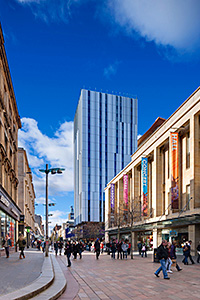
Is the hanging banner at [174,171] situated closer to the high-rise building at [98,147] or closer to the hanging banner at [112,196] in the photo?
the hanging banner at [112,196]

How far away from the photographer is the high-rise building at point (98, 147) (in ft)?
329

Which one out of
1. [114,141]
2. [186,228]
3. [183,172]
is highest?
[114,141]

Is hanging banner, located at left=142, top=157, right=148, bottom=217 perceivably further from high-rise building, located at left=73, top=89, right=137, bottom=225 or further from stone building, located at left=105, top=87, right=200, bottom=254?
high-rise building, located at left=73, top=89, right=137, bottom=225

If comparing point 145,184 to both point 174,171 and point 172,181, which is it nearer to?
point 172,181

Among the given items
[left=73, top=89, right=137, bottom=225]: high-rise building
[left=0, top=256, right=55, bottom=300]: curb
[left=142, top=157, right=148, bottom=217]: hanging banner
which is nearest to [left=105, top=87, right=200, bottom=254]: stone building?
[left=142, top=157, right=148, bottom=217]: hanging banner

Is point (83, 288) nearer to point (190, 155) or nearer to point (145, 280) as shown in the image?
point (145, 280)

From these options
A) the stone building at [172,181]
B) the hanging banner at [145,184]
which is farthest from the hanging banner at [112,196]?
the hanging banner at [145,184]

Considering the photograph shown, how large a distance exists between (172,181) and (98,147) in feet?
225

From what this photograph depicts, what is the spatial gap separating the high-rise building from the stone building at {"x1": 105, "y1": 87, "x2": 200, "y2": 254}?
52.3 metres

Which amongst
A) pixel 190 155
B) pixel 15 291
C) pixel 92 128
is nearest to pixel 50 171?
pixel 190 155

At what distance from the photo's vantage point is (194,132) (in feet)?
97.9

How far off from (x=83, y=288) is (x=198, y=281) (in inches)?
186

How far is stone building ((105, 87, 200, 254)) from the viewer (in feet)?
97.9

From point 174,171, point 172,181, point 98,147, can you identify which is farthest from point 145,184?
point 98,147
